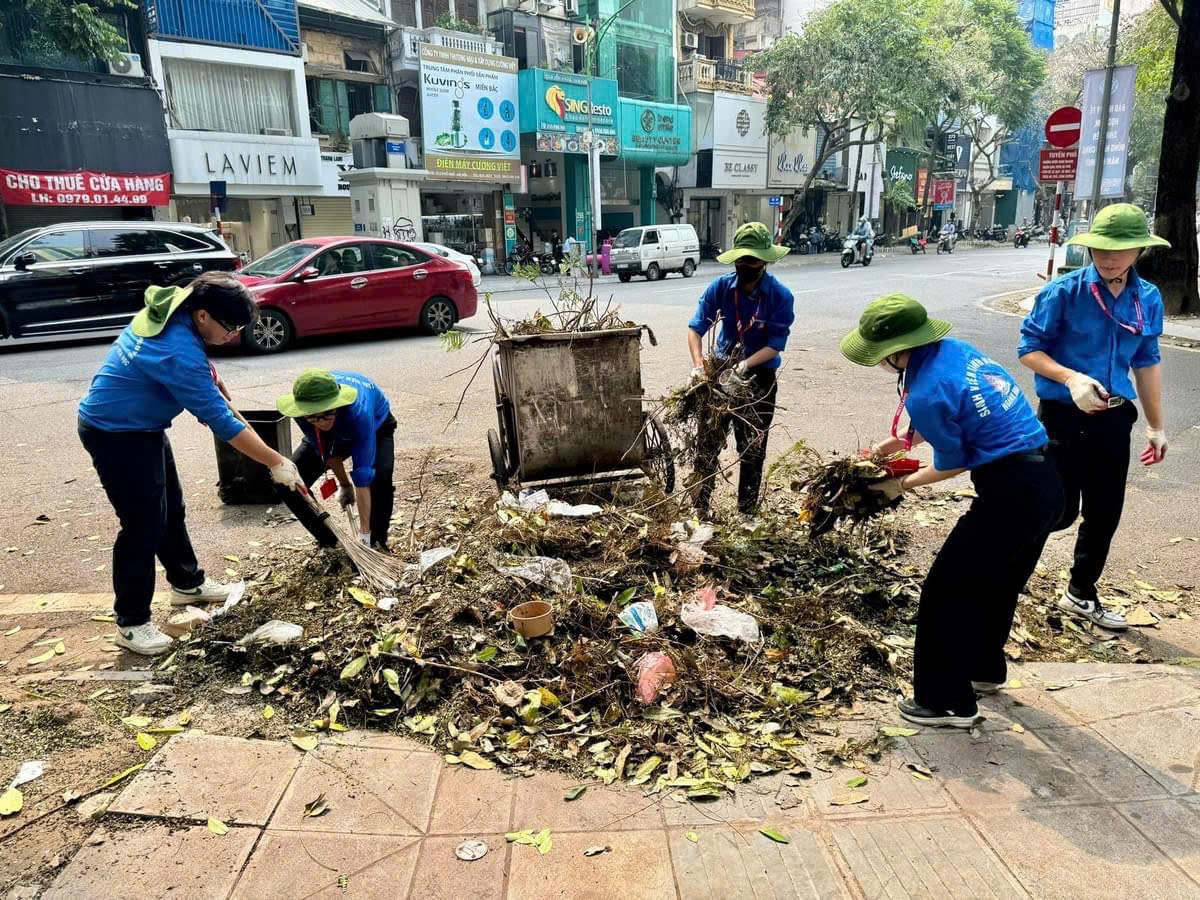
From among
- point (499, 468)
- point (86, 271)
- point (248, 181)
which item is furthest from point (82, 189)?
point (499, 468)

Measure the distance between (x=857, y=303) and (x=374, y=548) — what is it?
13.3 meters

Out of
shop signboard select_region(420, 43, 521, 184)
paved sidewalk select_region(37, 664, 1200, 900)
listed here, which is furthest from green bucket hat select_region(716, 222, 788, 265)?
shop signboard select_region(420, 43, 521, 184)

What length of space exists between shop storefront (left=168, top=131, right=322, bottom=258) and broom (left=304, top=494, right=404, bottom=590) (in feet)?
63.0

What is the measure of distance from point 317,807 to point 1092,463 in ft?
10.8

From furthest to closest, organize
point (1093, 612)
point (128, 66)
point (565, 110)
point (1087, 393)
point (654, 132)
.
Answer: point (654, 132)
point (565, 110)
point (128, 66)
point (1093, 612)
point (1087, 393)

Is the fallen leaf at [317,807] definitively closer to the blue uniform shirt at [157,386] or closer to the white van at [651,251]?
the blue uniform shirt at [157,386]

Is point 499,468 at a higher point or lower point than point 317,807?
higher

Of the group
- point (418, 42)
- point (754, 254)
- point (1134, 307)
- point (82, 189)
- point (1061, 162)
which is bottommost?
point (1134, 307)

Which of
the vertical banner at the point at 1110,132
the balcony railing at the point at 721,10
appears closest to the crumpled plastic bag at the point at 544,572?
the vertical banner at the point at 1110,132

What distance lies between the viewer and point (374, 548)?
4.20 metres

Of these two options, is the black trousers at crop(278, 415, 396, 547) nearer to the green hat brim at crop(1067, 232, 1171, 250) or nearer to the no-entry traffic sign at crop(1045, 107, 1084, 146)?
the green hat brim at crop(1067, 232, 1171, 250)

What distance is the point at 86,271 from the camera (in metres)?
11.6

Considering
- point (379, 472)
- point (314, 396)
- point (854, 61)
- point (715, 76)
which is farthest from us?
point (715, 76)

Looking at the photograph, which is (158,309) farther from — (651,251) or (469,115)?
(469,115)
